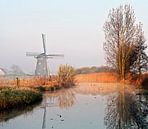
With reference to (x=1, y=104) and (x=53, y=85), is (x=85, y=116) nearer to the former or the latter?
(x=1, y=104)

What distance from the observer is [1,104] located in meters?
18.7

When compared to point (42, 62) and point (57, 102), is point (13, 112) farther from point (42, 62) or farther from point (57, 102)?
point (42, 62)

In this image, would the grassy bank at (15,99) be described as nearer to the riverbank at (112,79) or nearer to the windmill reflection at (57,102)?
the windmill reflection at (57,102)

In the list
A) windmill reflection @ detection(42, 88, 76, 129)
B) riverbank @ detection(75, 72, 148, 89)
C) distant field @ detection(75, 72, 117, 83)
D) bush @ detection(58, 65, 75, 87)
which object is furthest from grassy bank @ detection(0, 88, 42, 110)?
distant field @ detection(75, 72, 117, 83)

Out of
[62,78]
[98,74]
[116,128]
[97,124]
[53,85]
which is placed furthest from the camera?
[98,74]

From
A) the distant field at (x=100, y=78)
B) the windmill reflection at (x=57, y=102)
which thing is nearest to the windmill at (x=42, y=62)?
the distant field at (x=100, y=78)

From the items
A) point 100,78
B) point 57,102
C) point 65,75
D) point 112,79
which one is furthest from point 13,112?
point 100,78

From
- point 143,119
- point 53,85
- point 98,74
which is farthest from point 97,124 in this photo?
point 98,74

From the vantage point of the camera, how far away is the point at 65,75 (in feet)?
146

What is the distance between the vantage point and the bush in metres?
43.8

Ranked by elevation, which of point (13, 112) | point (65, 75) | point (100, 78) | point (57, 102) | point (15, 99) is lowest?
point (57, 102)

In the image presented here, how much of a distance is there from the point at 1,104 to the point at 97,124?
23.0 feet

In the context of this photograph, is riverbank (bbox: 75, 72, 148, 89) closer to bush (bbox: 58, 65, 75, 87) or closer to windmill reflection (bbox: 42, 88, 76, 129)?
bush (bbox: 58, 65, 75, 87)

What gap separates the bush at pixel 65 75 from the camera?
4381 centimetres
